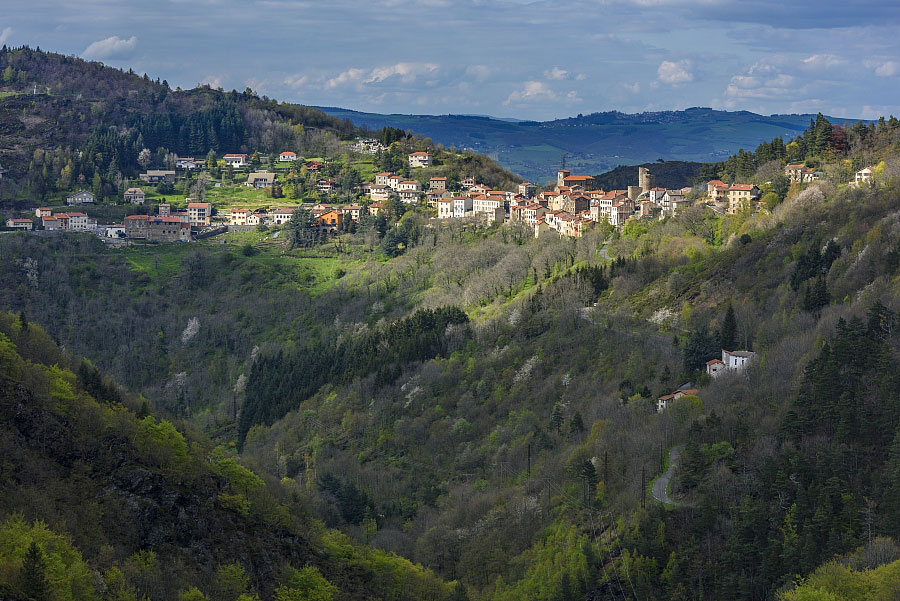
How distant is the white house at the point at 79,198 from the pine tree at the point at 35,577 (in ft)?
376

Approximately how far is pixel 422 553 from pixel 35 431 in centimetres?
2295

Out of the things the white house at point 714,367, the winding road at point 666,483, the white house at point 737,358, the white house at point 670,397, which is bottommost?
the winding road at point 666,483

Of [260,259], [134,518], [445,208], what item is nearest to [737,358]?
[134,518]

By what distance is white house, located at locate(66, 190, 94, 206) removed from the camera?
143125 millimetres

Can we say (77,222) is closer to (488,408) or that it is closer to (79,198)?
(79,198)

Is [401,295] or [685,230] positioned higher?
[685,230]

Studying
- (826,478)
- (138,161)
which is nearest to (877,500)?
(826,478)

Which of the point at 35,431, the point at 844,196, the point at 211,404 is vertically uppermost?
the point at 844,196

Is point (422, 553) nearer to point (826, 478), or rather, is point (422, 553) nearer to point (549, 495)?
point (549, 495)

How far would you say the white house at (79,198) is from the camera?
5635 inches

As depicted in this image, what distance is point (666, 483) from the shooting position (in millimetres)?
55406

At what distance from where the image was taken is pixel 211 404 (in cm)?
9975

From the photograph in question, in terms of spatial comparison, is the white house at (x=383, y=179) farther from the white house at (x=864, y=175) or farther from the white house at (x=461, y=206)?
the white house at (x=864, y=175)

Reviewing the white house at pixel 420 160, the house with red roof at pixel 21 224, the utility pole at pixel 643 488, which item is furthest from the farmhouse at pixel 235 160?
the utility pole at pixel 643 488
